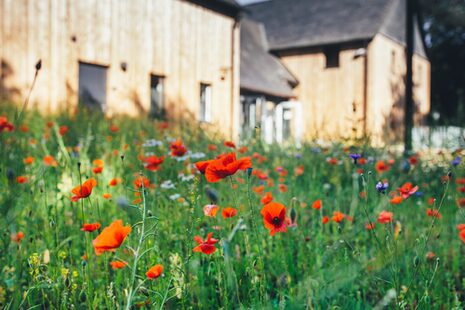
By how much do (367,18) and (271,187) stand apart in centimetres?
1944

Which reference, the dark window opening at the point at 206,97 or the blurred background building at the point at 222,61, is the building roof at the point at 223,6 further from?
the dark window opening at the point at 206,97

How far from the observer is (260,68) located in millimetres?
19219

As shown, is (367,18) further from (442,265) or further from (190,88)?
(442,265)

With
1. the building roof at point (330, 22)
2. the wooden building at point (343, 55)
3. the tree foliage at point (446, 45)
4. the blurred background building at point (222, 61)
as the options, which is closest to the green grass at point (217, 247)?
the blurred background building at point (222, 61)

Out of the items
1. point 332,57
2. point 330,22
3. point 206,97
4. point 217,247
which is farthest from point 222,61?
point 217,247

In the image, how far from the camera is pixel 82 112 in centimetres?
592

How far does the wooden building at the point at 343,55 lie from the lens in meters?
19.8

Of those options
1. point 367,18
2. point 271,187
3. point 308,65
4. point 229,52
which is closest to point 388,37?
point 367,18

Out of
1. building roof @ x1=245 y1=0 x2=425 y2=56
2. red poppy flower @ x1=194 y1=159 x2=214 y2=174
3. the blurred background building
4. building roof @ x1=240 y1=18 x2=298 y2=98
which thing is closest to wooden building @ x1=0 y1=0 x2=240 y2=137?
the blurred background building

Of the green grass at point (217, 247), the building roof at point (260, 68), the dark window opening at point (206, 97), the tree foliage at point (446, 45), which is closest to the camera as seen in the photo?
the green grass at point (217, 247)

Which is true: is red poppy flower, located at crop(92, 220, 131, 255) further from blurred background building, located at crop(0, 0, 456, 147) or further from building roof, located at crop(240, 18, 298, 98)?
building roof, located at crop(240, 18, 298, 98)

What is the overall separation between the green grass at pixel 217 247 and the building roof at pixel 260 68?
13181 millimetres

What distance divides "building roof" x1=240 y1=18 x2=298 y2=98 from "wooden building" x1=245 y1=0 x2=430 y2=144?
1.47ft

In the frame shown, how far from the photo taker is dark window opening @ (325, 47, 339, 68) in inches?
817
